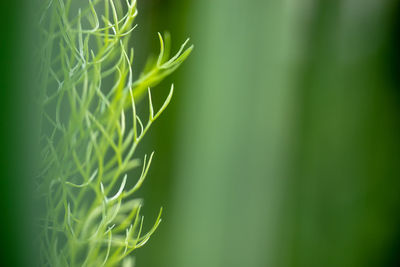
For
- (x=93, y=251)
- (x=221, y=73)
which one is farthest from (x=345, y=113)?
(x=93, y=251)

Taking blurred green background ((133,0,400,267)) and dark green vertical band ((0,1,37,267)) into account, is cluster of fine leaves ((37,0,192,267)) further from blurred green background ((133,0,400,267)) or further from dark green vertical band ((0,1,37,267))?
blurred green background ((133,0,400,267))

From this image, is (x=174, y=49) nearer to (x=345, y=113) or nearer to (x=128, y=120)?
(x=128, y=120)

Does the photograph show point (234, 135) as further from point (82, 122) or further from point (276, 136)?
point (82, 122)

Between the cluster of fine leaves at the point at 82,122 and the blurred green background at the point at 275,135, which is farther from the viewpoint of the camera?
the blurred green background at the point at 275,135

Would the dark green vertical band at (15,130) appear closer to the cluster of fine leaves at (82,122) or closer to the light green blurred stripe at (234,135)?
the cluster of fine leaves at (82,122)

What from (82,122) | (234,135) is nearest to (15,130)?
(82,122)

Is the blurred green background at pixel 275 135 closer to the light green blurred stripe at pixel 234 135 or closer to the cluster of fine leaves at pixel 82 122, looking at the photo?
the light green blurred stripe at pixel 234 135

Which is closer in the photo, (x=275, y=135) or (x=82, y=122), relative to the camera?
(x=82, y=122)

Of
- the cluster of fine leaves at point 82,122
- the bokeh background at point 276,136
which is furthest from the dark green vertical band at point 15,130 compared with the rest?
the bokeh background at point 276,136
